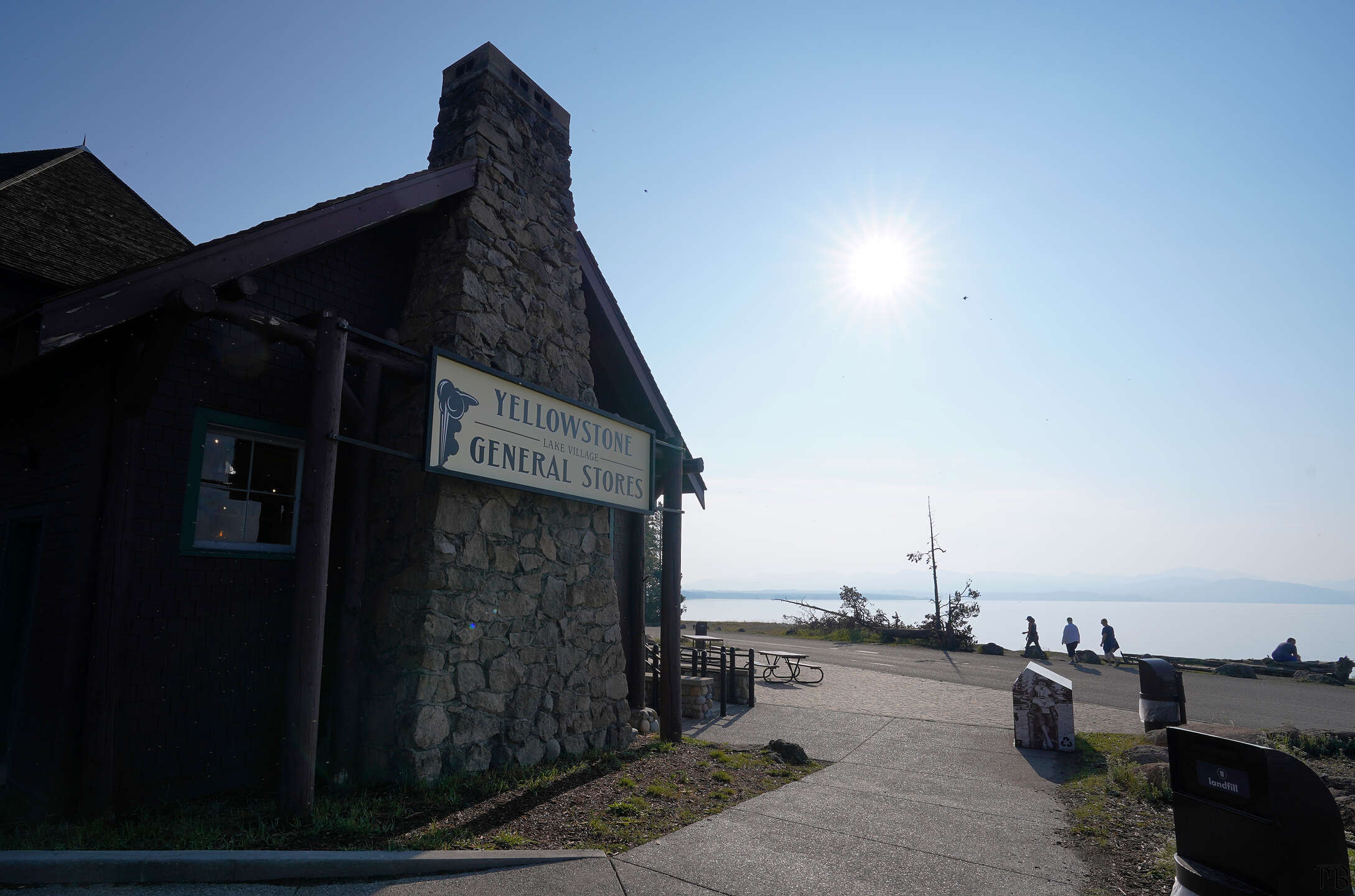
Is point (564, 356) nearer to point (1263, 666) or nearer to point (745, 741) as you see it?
point (745, 741)

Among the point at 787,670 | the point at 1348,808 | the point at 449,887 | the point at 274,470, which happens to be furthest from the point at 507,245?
the point at 787,670

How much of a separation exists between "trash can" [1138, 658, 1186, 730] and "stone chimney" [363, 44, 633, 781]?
7.17 meters

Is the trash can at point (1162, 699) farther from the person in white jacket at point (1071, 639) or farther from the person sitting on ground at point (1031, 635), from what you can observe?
the person sitting on ground at point (1031, 635)

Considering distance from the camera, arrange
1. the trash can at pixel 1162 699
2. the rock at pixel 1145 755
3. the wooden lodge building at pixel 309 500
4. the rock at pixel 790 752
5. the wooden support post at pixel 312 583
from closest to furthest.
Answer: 1. the wooden support post at pixel 312 583
2. the wooden lodge building at pixel 309 500
3. the rock at pixel 1145 755
4. the rock at pixel 790 752
5. the trash can at pixel 1162 699

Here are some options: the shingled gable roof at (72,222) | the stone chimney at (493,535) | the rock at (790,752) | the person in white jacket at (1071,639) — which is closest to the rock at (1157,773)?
the rock at (790,752)

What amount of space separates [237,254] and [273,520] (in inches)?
99.6

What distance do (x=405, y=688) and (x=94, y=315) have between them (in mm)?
3781

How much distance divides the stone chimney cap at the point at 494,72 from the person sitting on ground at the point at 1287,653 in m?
23.7

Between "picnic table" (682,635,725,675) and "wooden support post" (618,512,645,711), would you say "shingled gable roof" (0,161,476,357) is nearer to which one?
"wooden support post" (618,512,645,711)

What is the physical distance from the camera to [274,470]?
7.02 m

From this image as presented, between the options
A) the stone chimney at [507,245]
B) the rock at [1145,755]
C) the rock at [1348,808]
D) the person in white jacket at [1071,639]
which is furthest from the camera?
the person in white jacket at [1071,639]

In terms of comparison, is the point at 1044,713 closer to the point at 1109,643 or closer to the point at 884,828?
the point at 884,828

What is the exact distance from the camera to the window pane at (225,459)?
21.4ft

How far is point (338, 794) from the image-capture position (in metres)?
6.14
